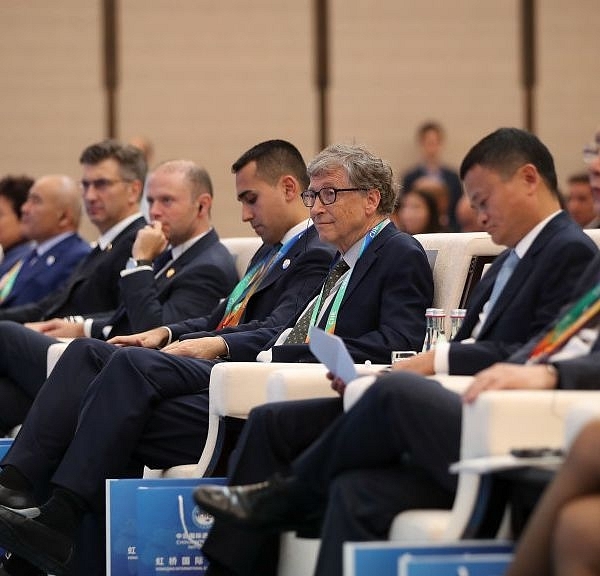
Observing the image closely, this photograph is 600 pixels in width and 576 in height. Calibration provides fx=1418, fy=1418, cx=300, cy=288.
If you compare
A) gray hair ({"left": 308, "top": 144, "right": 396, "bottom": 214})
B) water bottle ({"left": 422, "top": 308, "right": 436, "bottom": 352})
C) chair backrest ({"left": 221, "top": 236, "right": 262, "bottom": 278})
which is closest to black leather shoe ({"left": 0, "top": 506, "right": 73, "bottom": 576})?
water bottle ({"left": 422, "top": 308, "right": 436, "bottom": 352})

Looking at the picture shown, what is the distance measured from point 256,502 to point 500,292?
88cm

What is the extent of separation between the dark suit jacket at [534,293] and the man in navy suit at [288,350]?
60 cm

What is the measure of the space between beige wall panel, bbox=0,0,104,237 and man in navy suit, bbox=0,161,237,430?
15.7ft

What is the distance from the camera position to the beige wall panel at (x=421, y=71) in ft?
35.9

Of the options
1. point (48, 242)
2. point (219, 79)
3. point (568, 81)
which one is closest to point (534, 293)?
point (48, 242)

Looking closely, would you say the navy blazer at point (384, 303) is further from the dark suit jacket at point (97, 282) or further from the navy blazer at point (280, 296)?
the dark suit jacket at point (97, 282)

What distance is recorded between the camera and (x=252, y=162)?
5.13 m

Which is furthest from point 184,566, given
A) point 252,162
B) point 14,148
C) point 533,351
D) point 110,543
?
point 14,148

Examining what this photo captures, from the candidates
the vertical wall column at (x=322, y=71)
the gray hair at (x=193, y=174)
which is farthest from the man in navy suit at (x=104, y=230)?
the vertical wall column at (x=322, y=71)

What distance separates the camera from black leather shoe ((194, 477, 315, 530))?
318 centimetres

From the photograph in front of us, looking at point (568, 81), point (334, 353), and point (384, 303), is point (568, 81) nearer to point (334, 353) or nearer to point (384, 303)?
point (384, 303)

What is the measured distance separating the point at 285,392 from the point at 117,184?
311 cm

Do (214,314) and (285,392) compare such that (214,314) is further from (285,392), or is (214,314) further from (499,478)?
(499,478)

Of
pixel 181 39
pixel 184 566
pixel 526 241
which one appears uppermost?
pixel 181 39
